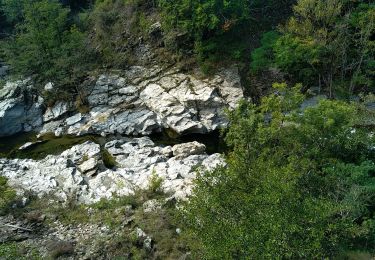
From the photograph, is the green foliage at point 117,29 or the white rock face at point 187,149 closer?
the white rock face at point 187,149

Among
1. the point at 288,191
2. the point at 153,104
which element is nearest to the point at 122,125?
the point at 153,104

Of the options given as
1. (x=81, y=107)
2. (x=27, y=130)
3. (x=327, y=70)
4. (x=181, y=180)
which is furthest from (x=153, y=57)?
(x=181, y=180)

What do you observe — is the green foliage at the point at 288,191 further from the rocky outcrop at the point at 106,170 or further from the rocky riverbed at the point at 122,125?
the rocky outcrop at the point at 106,170

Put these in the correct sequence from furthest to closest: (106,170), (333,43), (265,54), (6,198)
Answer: (265,54) → (333,43) → (106,170) → (6,198)

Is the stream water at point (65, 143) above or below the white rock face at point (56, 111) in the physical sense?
below

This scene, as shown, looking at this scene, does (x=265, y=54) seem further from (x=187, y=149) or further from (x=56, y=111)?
(x=56, y=111)

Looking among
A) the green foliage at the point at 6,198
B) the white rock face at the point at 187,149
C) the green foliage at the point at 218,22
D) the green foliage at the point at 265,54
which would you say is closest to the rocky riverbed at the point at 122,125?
the white rock face at the point at 187,149
